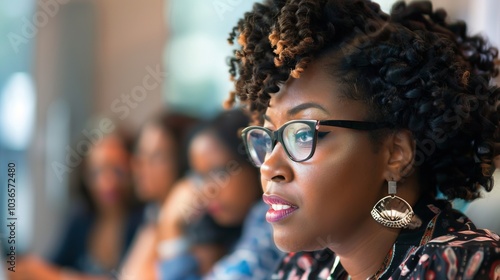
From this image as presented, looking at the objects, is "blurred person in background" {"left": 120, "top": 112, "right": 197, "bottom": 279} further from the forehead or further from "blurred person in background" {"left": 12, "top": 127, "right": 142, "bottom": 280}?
the forehead

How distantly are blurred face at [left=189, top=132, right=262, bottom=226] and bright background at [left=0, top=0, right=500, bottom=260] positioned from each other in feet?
5.40

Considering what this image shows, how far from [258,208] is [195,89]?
7.09ft

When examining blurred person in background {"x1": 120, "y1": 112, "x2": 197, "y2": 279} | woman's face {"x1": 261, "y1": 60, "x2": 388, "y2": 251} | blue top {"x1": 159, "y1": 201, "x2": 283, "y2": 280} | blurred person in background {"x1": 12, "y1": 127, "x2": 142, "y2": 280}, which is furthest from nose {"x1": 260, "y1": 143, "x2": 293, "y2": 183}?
blurred person in background {"x1": 12, "y1": 127, "x2": 142, "y2": 280}

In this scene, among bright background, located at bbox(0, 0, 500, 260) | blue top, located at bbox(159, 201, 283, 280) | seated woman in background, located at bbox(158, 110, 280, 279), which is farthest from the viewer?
bright background, located at bbox(0, 0, 500, 260)

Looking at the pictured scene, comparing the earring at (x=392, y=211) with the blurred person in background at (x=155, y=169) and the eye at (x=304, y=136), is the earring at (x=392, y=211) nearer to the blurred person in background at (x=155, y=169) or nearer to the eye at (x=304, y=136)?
the eye at (x=304, y=136)

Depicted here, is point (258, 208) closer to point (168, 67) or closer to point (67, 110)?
point (168, 67)

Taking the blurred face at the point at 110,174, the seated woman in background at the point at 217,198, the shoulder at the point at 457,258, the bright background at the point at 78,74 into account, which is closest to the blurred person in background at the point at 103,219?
the blurred face at the point at 110,174

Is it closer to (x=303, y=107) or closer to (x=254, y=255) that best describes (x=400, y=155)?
(x=303, y=107)

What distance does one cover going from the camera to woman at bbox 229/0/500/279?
1084 mm

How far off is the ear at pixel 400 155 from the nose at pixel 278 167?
16 cm

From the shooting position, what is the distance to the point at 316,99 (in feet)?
3.65

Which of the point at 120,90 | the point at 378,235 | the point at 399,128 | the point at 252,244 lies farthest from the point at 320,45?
the point at 120,90

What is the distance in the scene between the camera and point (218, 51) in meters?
3.94

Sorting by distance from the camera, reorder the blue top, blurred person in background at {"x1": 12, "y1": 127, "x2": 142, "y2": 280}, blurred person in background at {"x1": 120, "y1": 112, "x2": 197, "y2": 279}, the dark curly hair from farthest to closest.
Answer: blurred person in background at {"x1": 12, "y1": 127, "x2": 142, "y2": 280}, blurred person in background at {"x1": 120, "y1": 112, "x2": 197, "y2": 279}, the blue top, the dark curly hair
